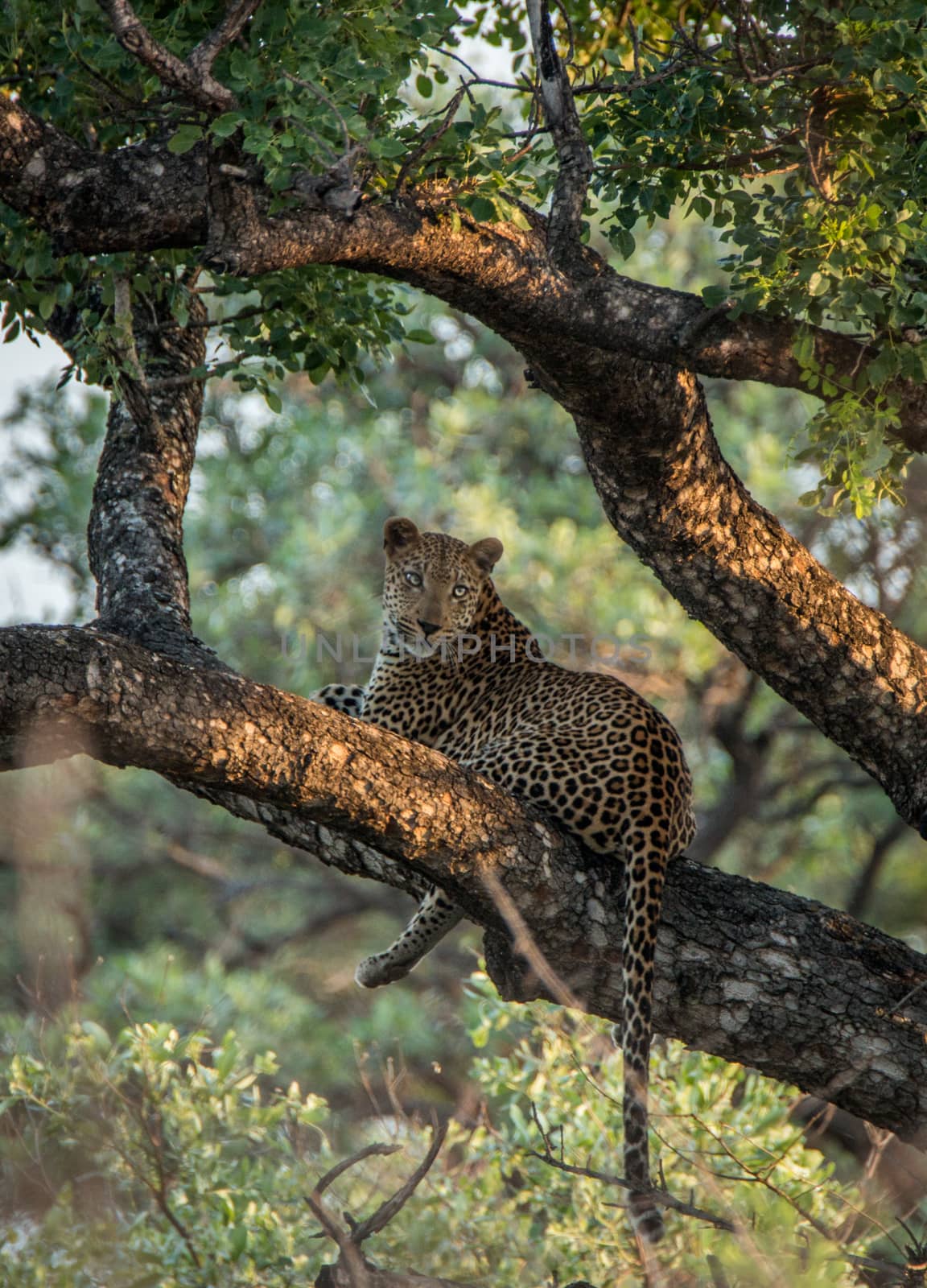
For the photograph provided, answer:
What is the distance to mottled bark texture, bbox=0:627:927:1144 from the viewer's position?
3.88 meters

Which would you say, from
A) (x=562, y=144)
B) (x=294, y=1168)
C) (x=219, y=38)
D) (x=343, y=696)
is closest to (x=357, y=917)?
(x=343, y=696)

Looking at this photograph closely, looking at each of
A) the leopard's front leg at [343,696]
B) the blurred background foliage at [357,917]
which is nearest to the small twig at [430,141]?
the blurred background foliage at [357,917]

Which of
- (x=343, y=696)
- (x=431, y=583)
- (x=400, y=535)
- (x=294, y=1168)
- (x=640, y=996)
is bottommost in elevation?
(x=294, y=1168)

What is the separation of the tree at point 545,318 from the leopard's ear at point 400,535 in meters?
1.75

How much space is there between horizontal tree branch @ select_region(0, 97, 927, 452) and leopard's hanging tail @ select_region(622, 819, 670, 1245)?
1515mm

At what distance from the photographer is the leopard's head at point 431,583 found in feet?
22.3

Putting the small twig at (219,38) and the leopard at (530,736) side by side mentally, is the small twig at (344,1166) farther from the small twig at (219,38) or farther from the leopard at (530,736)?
the small twig at (219,38)

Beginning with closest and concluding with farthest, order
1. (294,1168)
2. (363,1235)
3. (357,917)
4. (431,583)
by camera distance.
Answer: (363,1235)
(294,1168)
(431,583)
(357,917)

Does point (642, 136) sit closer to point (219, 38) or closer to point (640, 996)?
point (219, 38)

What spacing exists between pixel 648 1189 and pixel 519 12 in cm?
443

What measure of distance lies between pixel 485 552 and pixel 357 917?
30.7ft

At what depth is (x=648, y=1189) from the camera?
12.2ft

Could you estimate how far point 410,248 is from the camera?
14.1 ft

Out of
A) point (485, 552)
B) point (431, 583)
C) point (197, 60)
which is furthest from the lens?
point (485, 552)
